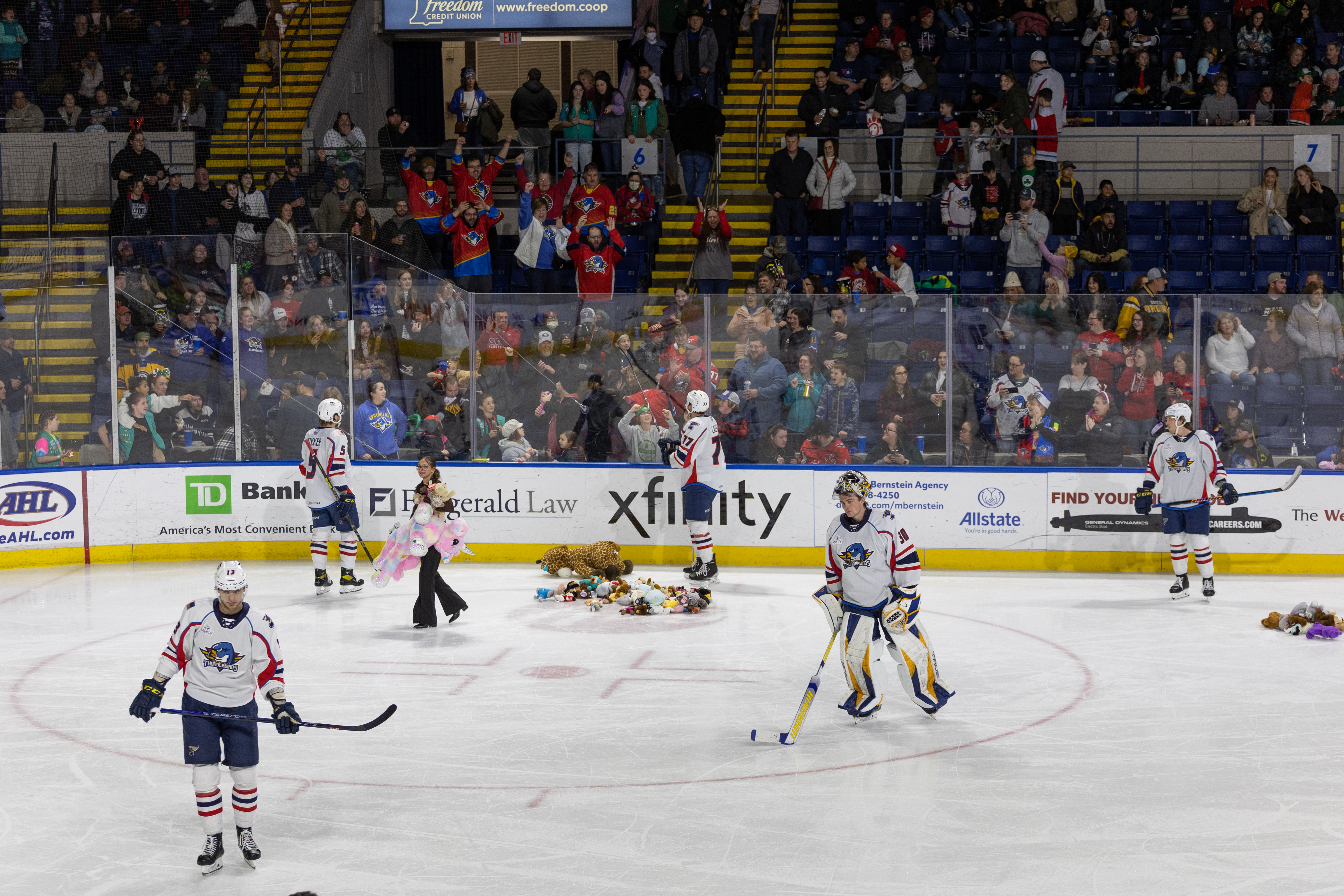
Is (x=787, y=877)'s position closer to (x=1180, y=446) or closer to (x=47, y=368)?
Result: (x=1180, y=446)

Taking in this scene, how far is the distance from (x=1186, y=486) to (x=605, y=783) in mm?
6479

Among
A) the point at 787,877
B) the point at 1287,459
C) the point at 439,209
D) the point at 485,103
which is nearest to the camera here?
the point at 787,877

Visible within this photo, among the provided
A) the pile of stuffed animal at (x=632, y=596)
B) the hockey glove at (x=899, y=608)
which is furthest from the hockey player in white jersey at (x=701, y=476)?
the hockey glove at (x=899, y=608)

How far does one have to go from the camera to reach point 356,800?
270 inches

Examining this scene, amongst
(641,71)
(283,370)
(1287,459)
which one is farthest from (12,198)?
(1287,459)

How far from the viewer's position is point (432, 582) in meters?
10.7

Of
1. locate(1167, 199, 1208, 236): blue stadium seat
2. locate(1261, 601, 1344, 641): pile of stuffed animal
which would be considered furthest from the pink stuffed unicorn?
locate(1167, 199, 1208, 236): blue stadium seat

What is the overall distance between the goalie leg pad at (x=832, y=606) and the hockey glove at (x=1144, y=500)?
4761 mm

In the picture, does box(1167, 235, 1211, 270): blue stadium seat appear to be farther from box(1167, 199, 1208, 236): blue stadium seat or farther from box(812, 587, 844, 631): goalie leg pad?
box(812, 587, 844, 631): goalie leg pad

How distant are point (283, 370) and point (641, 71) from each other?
19.1 feet

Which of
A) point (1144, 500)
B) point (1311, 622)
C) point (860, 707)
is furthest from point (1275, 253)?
point (860, 707)

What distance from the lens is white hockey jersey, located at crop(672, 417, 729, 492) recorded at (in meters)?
12.5

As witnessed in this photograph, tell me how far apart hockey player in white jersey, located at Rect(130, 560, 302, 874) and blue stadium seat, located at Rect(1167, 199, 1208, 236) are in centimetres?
1311

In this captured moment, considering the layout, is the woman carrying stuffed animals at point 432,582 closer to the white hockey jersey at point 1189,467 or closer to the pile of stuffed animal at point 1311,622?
the white hockey jersey at point 1189,467
